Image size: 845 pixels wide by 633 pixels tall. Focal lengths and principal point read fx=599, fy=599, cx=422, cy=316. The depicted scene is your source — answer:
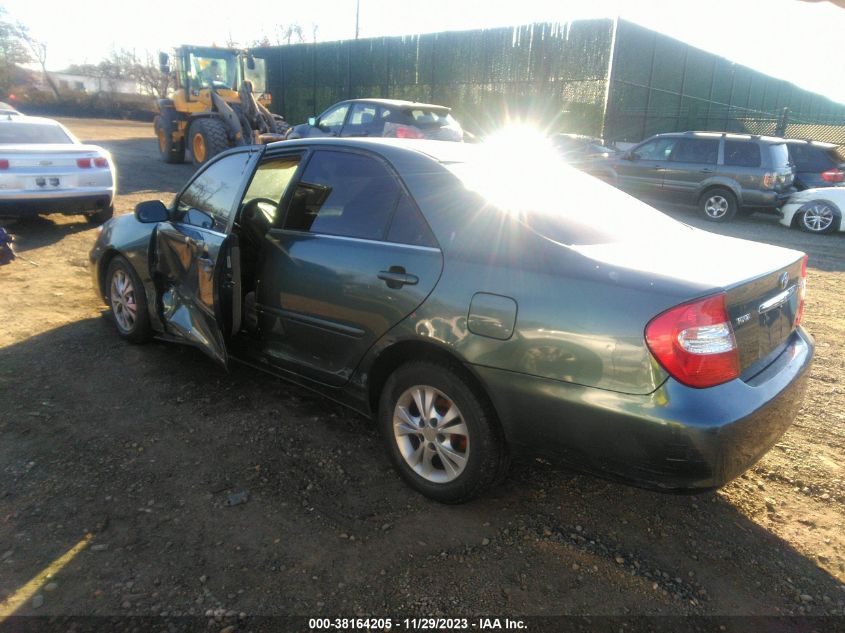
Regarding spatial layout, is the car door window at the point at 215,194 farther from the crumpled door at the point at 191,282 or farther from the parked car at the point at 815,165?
the parked car at the point at 815,165

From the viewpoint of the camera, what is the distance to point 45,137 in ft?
27.6

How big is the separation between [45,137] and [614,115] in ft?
68.7

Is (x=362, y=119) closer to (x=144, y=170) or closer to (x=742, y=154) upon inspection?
(x=144, y=170)

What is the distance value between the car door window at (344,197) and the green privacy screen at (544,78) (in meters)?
19.5

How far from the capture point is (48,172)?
25.7 feet

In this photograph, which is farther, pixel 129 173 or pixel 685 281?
pixel 129 173

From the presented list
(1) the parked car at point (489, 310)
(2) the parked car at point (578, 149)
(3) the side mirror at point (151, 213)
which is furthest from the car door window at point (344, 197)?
(2) the parked car at point (578, 149)

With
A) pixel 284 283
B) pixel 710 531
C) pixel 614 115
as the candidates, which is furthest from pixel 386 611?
pixel 614 115

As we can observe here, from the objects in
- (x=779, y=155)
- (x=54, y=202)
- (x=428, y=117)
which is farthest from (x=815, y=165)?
(x=54, y=202)

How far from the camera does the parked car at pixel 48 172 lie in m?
7.56

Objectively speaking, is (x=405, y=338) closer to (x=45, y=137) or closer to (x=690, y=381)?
(x=690, y=381)

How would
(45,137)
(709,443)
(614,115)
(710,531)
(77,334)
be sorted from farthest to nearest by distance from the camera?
(614,115) → (45,137) → (77,334) → (710,531) → (709,443)

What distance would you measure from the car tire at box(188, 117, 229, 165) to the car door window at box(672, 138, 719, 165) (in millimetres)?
9957

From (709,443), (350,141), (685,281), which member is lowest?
(709,443)
